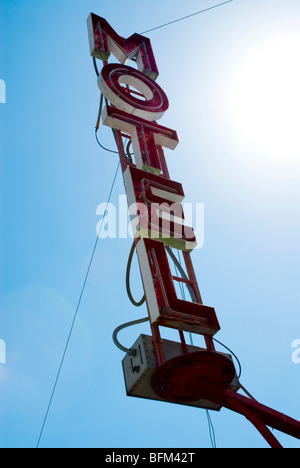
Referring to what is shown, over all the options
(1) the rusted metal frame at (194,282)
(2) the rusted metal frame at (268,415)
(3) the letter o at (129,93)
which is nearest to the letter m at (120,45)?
(3) the letter o at (129,93)

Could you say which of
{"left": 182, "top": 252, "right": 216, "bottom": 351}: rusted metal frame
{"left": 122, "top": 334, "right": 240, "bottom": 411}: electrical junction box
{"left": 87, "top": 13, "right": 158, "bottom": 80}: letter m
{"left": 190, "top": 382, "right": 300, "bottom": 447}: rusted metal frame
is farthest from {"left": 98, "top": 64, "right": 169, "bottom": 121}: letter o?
{"left": 190, "top": 382, "right": 300, "bottom": 447}: rusted metal frame

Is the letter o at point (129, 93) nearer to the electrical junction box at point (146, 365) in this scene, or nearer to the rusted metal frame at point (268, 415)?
the electrical junction box at point (146, 365)

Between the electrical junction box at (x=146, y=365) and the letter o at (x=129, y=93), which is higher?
the letter o at (x=129, y=93)

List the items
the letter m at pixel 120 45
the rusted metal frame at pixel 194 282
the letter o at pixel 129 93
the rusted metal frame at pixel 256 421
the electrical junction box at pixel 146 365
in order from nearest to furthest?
the rusted metal frame at pixel 256 421 → the electrical junction box at pixel 146 365 → the rusted metal frame at pixel 194 282 → the letter o at pixel 129 93 → the letter m at pixel 120 45

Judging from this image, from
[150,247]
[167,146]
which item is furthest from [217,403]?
[167,146]

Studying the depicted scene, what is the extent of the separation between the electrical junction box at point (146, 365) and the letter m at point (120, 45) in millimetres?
8269

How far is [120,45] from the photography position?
14.0m

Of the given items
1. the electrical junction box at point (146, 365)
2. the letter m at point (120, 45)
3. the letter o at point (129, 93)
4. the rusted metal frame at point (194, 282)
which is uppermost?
the letter m at point (120, 45)

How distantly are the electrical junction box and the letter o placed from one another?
5.78 meters

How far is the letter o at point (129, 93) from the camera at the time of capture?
11586mm

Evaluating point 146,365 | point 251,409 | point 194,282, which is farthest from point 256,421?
point 194,282
